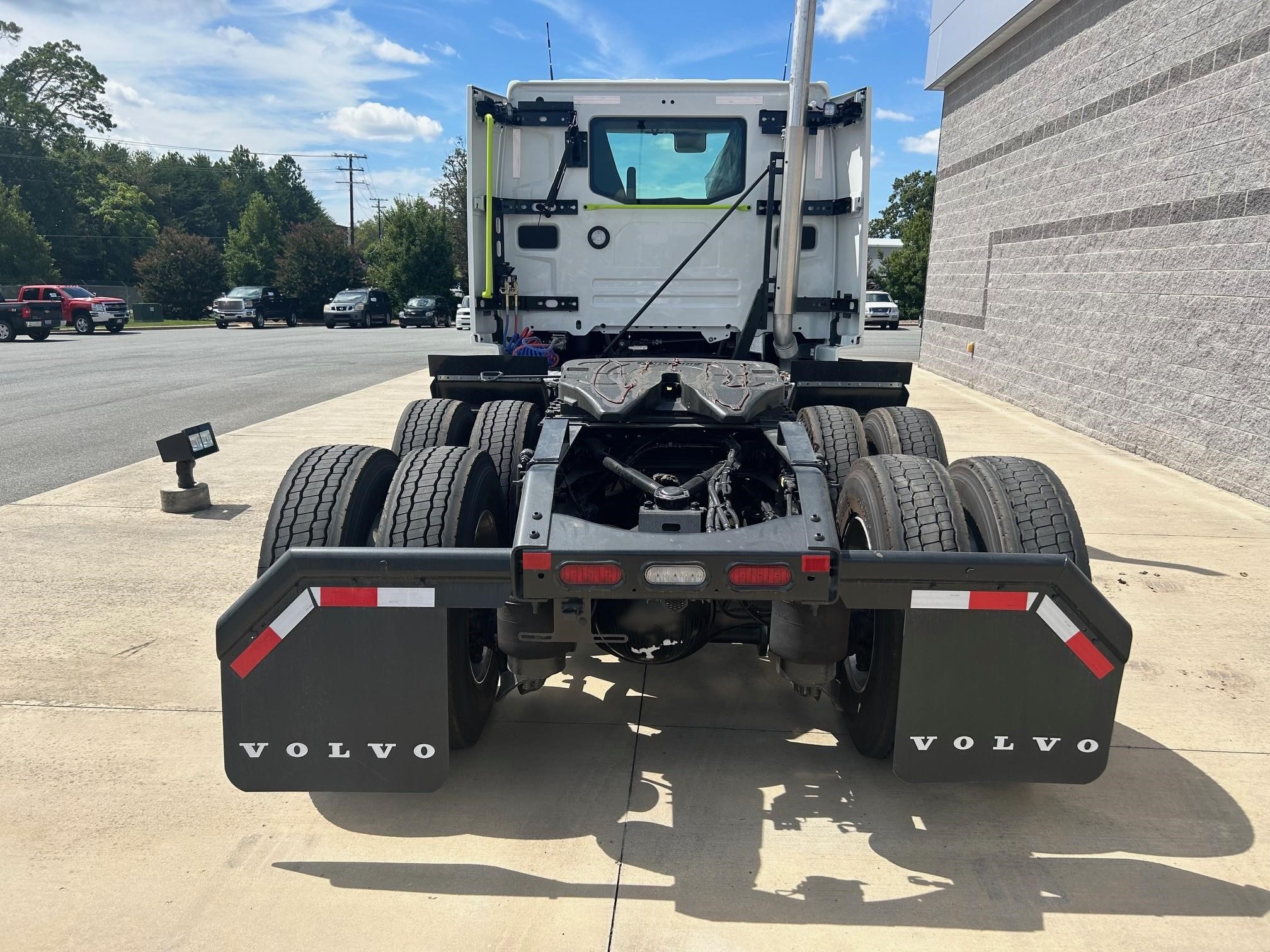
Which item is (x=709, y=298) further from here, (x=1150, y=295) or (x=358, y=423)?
(x=358, y=423)

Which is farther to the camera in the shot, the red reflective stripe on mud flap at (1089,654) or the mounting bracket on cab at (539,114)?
the mounting bracket on cab at (539,114)

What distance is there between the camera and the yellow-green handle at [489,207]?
18.4ft

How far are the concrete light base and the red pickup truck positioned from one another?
98.4ft

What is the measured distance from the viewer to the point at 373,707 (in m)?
2.83

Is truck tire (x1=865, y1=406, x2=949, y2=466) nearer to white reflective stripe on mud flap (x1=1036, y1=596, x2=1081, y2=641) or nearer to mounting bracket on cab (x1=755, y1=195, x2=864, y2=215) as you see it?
mounting bracket on cab (x1=755, y1=195, x2=864, y2=215)

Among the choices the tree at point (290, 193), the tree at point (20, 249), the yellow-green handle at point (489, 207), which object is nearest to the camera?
the yellow-green handle at point (489, 207)

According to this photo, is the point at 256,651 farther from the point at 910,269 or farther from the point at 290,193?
the point at 290,193

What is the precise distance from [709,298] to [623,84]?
1419 millimetres

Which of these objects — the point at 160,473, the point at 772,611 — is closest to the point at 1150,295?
the point at 772,611

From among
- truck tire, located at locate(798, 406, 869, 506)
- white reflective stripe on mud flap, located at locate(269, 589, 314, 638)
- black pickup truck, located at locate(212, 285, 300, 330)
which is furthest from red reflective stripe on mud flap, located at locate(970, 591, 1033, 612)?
black pickup truck, located at locate(212, 285, 300, 330)

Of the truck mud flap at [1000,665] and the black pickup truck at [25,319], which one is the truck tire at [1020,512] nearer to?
the truck mud flap at [1000,665]

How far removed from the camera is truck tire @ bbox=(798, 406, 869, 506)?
15.2 feet

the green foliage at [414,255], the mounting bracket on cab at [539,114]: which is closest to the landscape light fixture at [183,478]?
the mounting bracket on cab at [539,114]

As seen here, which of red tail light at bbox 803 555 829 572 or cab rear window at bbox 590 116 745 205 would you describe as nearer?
red tail light at bbox 803 555 829 572
